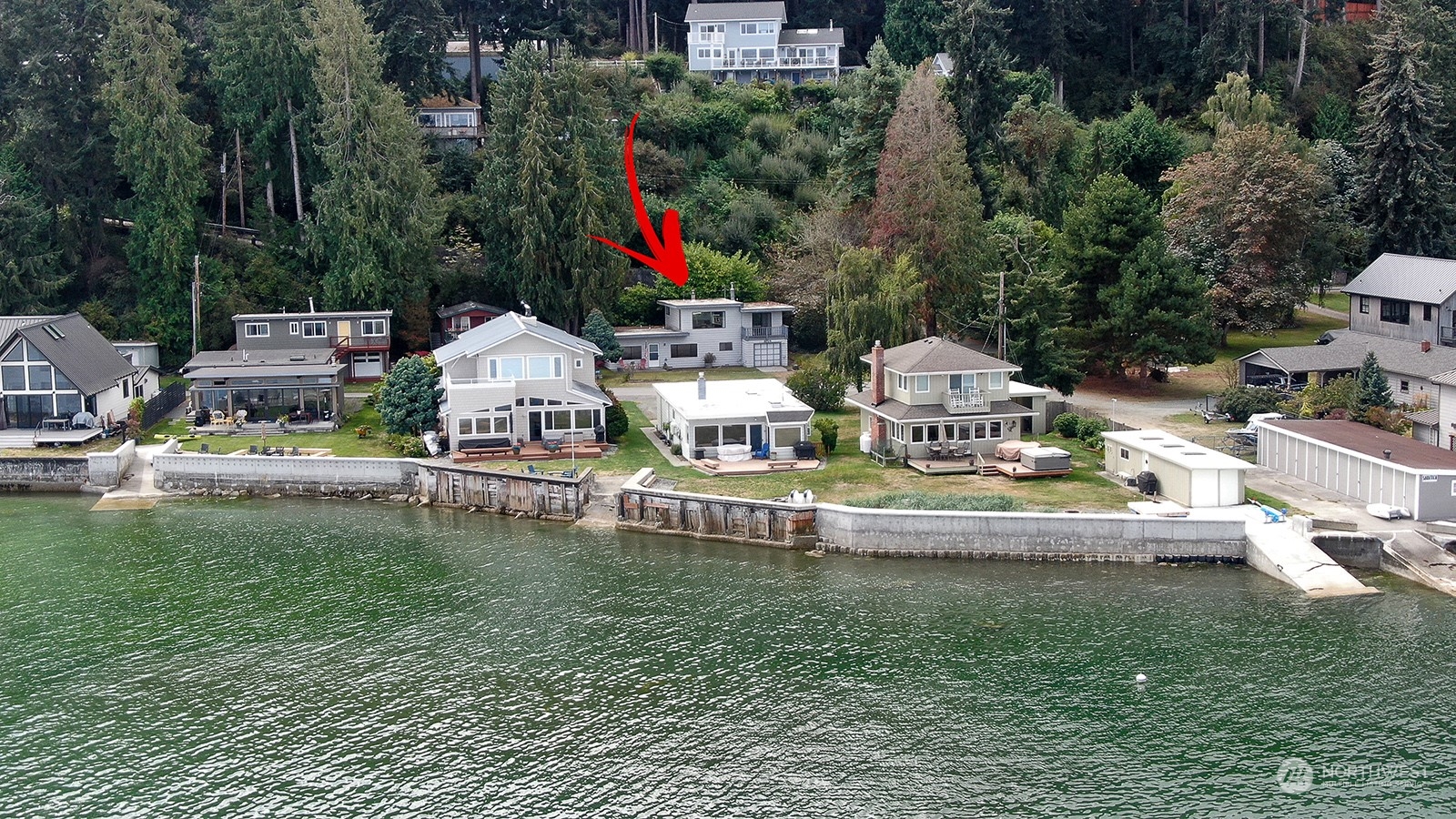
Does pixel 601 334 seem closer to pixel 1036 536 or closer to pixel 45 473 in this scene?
pixel 45 473

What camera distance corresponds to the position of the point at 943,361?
2090 inches

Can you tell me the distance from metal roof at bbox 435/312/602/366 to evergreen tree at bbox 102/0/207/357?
18.6m

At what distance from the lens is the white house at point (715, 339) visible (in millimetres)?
72000

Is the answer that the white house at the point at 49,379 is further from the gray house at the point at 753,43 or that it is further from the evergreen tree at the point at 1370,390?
the gray house at the point at 753,43

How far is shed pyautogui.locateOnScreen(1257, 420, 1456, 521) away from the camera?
144 feet

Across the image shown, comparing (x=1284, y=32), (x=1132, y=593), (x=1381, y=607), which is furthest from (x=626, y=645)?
(x=1284, y=32)

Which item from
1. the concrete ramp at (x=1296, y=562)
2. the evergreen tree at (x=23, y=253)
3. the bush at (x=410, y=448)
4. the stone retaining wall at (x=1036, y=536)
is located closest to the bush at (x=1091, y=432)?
the stone retaining wall at (x=1036, y=536)

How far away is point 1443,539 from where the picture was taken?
42125mm

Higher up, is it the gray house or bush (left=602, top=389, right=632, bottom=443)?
the gray house

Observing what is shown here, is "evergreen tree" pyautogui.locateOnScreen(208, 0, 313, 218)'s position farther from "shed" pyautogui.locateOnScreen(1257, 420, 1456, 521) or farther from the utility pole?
"shed" pyautogui.locateOnScreen(1257, 420, 1456, 521)

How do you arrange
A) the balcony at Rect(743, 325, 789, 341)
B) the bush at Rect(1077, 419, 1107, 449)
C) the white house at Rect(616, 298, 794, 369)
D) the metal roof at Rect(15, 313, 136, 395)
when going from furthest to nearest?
the balcony at Rect(743, 325, 789, 341) → the white house at Rect(616, 298, 794, 369) → the metal roof at Rect(15, 313, 136, 395) → the bush at Rect(1077, 419, 1107, 449)

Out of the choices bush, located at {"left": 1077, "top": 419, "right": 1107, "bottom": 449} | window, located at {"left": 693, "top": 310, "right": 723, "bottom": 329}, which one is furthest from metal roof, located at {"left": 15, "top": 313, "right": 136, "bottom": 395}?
bush, located at {"left": 1077, "top": 419, "right": 1107, "bottom": 449}

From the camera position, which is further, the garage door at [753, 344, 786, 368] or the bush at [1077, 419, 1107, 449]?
the garage door at [753, 344, 786, 368]

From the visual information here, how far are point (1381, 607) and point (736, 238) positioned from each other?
4870cm
